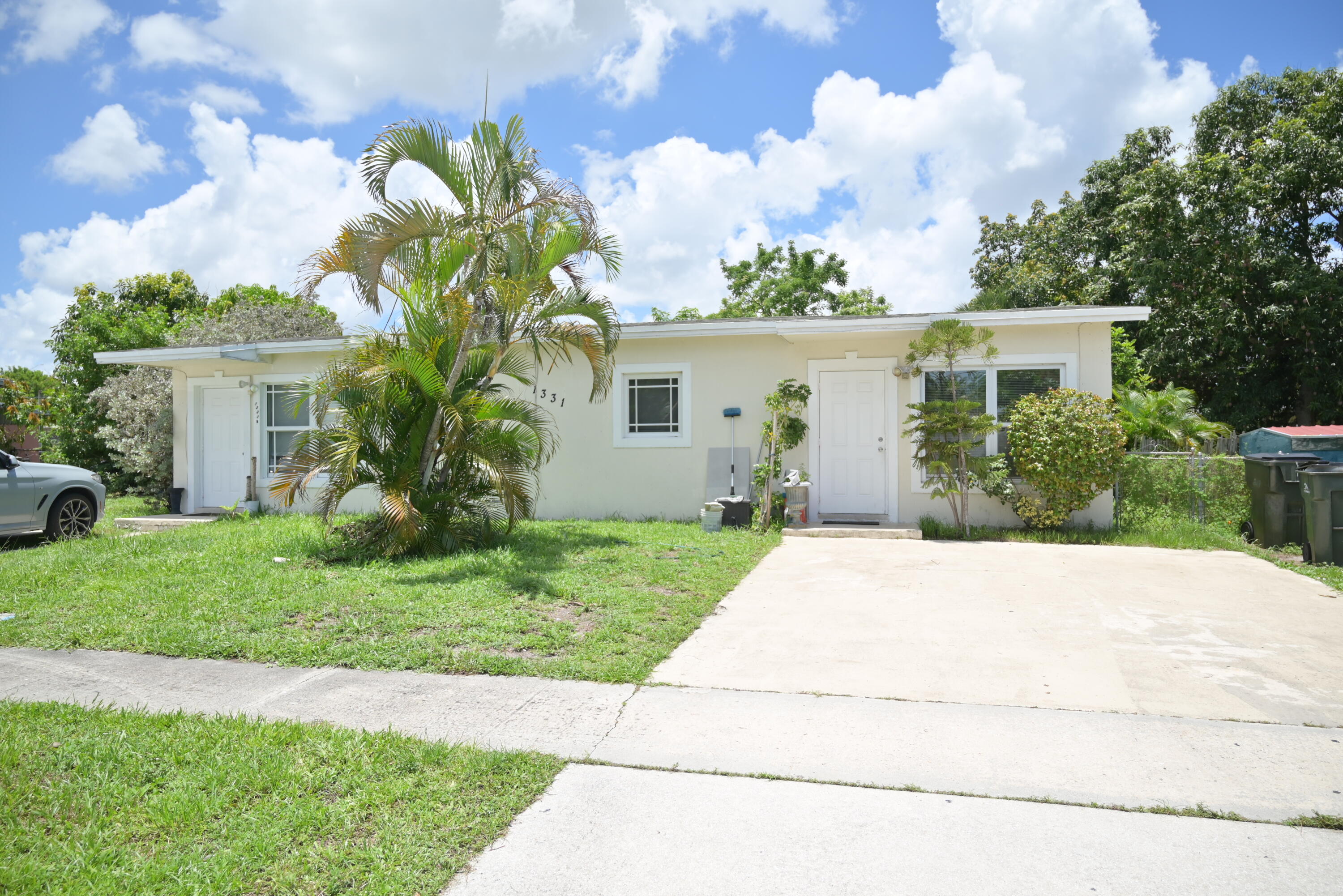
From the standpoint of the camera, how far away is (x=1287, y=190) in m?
17.4

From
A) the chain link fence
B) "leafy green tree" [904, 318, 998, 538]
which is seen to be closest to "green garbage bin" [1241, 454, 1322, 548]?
the chain link fence

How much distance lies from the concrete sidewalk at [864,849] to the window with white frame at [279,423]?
39.7 ft

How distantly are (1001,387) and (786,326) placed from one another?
3.09 m

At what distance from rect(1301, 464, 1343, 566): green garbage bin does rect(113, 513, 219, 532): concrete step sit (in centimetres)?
1433

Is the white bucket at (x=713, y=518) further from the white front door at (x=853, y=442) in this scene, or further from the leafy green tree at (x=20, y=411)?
the leafy green tree at (x=20, y=411)

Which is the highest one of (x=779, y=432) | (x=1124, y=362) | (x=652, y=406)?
(x=1124, y=362)

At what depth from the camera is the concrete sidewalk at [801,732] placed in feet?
10.3

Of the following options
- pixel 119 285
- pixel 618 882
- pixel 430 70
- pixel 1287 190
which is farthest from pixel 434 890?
pixel 119 285

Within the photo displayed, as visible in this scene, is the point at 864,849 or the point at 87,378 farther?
the point at 87,378

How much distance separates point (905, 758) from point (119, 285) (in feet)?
104

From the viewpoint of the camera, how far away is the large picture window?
1073 cm

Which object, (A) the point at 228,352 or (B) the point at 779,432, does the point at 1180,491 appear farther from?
(A) the point at 228,352

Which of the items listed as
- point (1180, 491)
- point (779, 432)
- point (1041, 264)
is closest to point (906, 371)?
point (779, 432)

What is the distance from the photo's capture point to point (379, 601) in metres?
6.05
